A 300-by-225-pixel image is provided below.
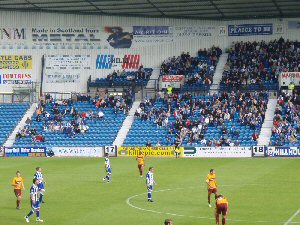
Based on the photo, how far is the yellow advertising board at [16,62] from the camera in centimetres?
8125

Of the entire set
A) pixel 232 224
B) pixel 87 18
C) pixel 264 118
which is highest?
pixel 87 18

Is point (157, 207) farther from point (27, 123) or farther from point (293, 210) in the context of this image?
point (27, 123)

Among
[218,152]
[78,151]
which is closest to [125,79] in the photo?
[78,151]

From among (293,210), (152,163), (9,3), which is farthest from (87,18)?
(293,210)

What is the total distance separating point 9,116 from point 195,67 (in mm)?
21578

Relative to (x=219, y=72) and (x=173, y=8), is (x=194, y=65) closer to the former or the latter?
(x=219, y=72)

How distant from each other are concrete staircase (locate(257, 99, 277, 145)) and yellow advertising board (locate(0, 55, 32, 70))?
2885cm

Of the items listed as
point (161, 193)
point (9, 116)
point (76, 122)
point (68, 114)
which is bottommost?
point (161, 193)

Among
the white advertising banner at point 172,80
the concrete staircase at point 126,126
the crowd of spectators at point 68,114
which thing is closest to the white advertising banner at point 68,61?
the crowd of spectators at point 68,114

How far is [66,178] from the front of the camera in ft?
152

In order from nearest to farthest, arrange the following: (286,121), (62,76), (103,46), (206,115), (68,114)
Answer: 1. (286,121)
2. (206,115)
3. (68,114)
4. (103,46)
5. (62,76)

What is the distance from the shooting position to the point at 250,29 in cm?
7856

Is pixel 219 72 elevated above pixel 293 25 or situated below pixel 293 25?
below

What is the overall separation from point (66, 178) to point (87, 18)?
37178mm
